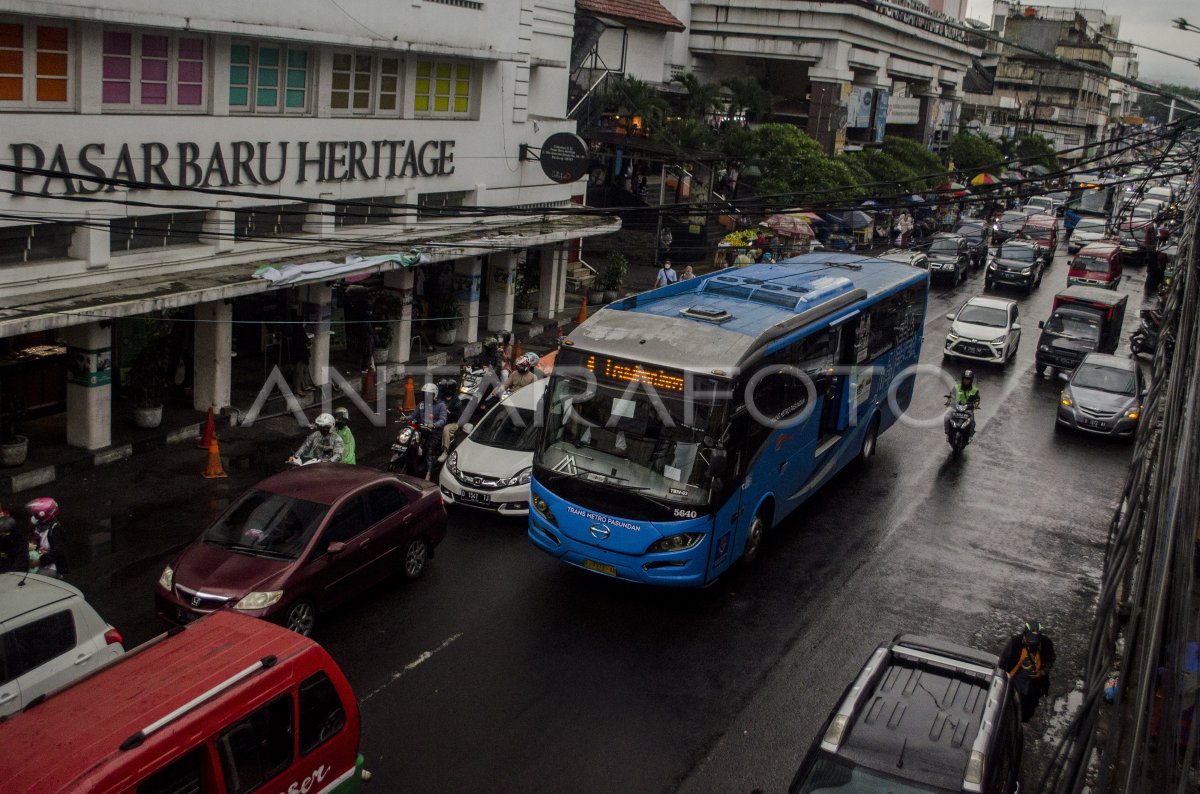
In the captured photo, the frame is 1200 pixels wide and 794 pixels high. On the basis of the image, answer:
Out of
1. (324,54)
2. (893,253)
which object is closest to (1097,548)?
(324,54)

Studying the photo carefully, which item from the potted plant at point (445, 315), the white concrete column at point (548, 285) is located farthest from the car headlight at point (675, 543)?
the white concrete column at point (548, 285)

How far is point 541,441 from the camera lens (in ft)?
45.3

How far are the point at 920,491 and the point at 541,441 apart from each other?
806 cm

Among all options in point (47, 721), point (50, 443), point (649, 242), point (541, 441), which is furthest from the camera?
point (649, 242)

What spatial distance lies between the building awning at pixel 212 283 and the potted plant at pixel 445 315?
1.75 metres

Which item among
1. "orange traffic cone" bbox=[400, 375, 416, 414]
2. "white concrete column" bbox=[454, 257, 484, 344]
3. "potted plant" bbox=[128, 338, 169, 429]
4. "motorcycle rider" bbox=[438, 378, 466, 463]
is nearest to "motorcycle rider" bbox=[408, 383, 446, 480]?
"motorcycle rider" bbox=[438, 378, 466, 463]

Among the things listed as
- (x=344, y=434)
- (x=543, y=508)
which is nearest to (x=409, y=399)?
(x=344, y=434)

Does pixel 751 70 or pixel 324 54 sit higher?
pixel 751 70

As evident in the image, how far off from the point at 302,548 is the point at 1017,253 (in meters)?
35.9

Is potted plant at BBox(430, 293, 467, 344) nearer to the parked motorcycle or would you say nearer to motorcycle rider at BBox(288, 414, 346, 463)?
motorcycle rider at BBox(288, 414, 346, 463)

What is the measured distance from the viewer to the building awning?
15.3 meters

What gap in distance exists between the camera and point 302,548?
1209 cm

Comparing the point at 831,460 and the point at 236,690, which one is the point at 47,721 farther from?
the point at 831,460

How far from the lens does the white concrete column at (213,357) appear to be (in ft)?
63.4
